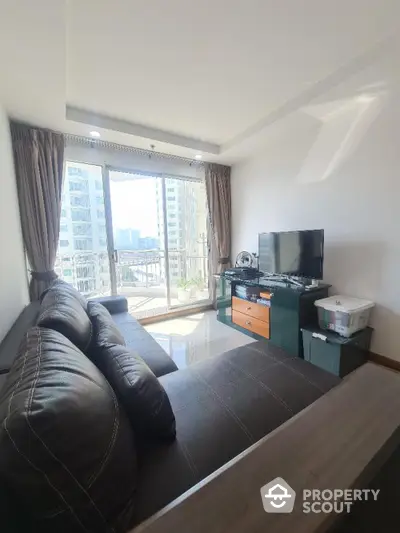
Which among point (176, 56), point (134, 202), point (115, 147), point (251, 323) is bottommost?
point (251, 323)

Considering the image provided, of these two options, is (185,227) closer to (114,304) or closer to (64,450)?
(114,304)

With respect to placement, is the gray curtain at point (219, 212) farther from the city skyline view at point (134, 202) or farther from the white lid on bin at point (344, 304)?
the white lid on bin at point (344, 304)

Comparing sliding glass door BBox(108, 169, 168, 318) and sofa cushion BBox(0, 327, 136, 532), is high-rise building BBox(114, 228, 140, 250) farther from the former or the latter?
sofa cushion BBox(0, 327, 136, 532)

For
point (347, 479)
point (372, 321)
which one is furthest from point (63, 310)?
point (372, 321)

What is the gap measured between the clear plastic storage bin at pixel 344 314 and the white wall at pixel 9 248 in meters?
2.51

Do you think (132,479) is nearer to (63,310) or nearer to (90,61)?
(63,310)

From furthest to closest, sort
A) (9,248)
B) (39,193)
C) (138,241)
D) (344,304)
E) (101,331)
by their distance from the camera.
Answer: (138,241), (39,193), (344,304), (9,248), (101,331)

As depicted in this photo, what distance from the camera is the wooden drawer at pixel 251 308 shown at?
9.14 ft

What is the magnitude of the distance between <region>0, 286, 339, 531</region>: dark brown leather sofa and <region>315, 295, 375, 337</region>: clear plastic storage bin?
87 cm

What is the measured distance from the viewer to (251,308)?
2.98 meters

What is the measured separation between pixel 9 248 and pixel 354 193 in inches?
123

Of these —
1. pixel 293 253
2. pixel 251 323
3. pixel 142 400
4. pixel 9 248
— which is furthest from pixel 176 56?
pixel 251 323

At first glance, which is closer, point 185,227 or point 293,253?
point 293,253

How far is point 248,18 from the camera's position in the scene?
1464mm
